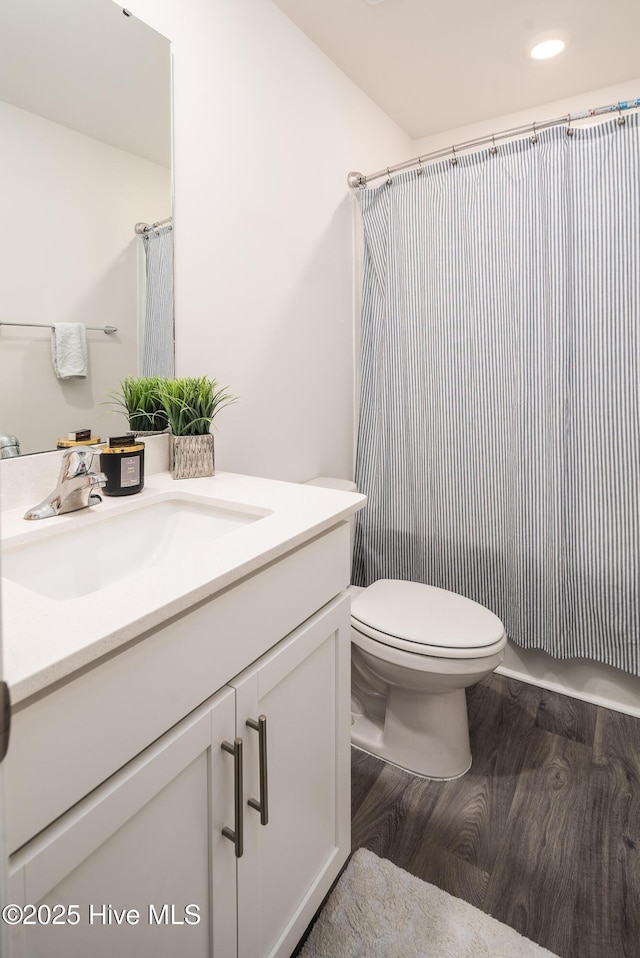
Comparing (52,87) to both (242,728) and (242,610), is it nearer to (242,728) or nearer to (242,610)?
(242,610)

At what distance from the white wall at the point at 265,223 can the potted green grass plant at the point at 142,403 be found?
132 millimetres

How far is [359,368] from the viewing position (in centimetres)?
227

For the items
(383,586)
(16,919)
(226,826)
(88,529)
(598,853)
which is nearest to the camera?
(16,919)

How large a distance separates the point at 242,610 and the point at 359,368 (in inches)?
66.1

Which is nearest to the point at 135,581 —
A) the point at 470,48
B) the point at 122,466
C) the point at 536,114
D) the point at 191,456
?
the point at 122,466

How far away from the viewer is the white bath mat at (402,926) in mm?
1049

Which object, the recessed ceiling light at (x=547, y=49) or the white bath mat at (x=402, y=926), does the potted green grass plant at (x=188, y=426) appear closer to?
the white bath mat at (x=402, y=926)

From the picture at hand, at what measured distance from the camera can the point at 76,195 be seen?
3.59 ft

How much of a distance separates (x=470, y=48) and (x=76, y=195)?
1601 millimetres

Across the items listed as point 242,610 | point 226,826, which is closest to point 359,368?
point 242,610

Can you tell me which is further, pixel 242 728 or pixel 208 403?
pixel 208 403

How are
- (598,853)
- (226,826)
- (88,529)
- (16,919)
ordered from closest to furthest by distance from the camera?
(16,919)
(226,826)
(88,529)
(598,853)

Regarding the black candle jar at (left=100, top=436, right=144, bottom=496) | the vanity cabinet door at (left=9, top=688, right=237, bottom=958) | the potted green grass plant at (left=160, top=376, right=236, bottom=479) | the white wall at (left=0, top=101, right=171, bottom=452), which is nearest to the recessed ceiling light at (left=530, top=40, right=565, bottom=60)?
the white wall at (left=0, top=101, right=171, bottom=452)

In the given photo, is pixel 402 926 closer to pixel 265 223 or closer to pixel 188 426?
pixel 188 426
